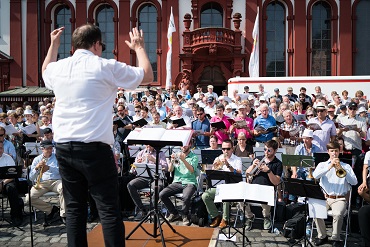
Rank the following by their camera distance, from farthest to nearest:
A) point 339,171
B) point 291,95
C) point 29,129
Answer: point 291,95, point 29,129, point 339,171

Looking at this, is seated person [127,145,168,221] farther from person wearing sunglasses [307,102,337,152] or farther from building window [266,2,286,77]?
building window [266,2,286,77]

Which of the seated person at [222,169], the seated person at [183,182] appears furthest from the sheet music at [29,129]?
the seated person at [222,169]

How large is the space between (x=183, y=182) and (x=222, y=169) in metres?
0.88

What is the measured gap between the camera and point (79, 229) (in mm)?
3639

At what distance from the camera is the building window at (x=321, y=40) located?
27531 mm

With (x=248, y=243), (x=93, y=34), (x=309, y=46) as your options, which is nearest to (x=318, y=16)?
(x=309, y=46)

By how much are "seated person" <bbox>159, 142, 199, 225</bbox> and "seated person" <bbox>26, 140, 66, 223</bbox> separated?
2144 mm

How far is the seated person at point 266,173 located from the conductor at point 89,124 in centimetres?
437

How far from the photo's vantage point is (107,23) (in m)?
28.2

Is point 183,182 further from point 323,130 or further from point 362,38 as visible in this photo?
point 362,38

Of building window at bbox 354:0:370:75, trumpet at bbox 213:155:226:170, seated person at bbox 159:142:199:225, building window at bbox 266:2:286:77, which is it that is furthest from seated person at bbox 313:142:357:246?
building window at bbox 354:0:370:75

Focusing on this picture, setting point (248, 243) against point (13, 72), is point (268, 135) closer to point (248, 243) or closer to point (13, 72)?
point (248, 243)

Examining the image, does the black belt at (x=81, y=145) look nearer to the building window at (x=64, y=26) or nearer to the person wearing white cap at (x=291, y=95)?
the person wearing white cap at (x=291, y=95)

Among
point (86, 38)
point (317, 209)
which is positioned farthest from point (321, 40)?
point (86, 38)
